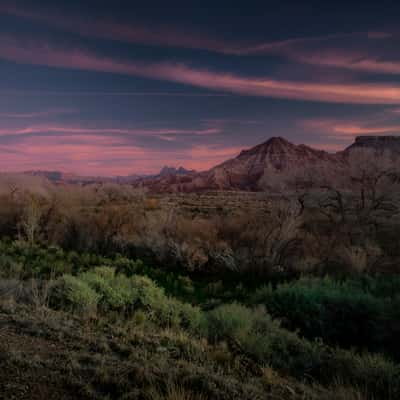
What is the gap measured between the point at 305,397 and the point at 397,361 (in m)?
3.31

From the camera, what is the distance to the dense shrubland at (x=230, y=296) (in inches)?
155

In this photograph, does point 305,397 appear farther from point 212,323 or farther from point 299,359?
point 212,323

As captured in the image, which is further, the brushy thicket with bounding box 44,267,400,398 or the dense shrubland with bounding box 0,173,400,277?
the dense shrubland with bounding box 0,173,400,277

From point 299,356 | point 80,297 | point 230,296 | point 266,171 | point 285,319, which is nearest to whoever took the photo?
point 299,356

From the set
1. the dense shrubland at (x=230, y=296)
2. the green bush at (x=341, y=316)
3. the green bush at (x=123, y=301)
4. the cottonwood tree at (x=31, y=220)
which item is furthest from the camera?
the cottonwood tree at (x=31, y=220)

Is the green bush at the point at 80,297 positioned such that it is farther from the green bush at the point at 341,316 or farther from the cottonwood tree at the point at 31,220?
the cottonwood tree at the point at 31,220

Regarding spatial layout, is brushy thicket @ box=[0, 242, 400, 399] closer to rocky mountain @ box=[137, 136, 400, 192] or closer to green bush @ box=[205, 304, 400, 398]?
green bush @ box=[205, 304, 400, 398]

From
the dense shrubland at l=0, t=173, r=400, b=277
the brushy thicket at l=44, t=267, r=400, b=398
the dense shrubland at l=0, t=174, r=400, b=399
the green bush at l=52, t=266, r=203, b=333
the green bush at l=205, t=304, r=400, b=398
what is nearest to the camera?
the dense shrubland at l=0, t=174, r=400, b=399

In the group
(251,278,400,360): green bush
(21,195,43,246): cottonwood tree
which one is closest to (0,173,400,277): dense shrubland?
(21,195,43,246): cottonwood tree

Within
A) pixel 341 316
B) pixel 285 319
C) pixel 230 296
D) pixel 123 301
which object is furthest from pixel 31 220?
pixel 341 316

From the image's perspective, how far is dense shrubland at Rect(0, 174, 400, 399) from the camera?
3943mm

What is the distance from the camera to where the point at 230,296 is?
32.8ft

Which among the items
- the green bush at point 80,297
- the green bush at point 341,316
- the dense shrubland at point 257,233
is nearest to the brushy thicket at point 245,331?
the green bush at point 80,297

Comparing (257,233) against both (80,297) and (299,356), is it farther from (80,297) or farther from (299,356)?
(80,297)
